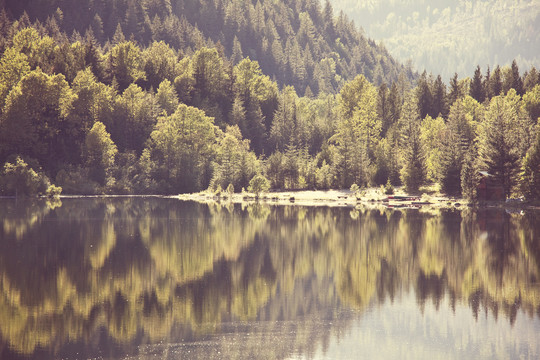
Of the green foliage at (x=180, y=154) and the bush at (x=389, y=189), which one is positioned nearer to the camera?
the bush at (x=389, y=189)

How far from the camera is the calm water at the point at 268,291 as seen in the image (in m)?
23.5

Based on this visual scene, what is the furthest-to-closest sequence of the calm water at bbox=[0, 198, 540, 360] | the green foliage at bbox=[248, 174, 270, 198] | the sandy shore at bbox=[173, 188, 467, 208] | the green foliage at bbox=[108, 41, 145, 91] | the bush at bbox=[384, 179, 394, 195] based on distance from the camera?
the green foliage at bbox=[108, 41, 145, 91] → the green foliage at bbox=[248, 174, 270, 198] → the bush at bbox=[384, 179, 394, 195] → the sandy shore at bbox=[173, 188, 467, 208] → the calm water at bbox=[0, 198, 540, 360]

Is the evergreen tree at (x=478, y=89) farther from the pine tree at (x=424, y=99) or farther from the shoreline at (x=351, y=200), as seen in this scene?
the shoreline at (x=351, y=200)

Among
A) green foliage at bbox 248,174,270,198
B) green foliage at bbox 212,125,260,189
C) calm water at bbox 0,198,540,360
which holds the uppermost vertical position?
green foliage at bbox 212,125,260,189

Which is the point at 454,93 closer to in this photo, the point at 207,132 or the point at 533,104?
the point at 533,104

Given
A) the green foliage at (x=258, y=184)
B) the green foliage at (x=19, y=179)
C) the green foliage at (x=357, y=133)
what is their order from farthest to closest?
the green foliage at (x=357, y=133), the green foliage at (x=258, y=184), the green foliage at (x=19, y=179)

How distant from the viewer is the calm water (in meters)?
23.5

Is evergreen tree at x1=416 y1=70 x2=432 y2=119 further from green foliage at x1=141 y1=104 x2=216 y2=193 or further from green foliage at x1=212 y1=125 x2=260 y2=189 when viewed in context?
green foliage at x1=141 y1=104 x2=216 y2=193

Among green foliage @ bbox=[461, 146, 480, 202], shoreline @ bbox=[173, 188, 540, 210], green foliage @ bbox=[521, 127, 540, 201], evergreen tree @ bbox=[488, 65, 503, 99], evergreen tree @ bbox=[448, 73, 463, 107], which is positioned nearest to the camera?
green foliage @ bbox=[521, 127, 540, 201]

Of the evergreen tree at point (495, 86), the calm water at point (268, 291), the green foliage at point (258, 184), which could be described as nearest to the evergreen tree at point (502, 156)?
the calm water at point (268, 291)

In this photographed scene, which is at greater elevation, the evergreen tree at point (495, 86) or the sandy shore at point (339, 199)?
the evergreen tree at point (495, 86)

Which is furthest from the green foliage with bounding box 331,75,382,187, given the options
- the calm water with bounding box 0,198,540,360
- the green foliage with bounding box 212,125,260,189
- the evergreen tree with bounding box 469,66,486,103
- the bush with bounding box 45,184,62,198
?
the calm water with bounding box 0,198,540,360

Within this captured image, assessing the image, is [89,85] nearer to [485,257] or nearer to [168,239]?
[168,239]

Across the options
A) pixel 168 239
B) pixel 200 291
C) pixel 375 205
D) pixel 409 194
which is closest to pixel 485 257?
pixel 200 291
